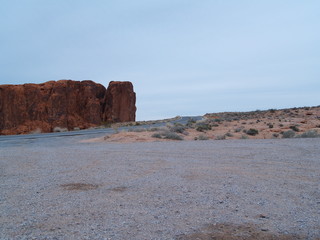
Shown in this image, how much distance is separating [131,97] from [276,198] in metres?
65.3

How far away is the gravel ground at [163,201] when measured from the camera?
403cm

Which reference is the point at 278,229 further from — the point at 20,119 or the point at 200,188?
the point at 20,119

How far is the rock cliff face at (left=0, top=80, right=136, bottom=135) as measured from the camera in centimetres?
4978

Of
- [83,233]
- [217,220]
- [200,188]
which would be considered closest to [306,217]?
[217,220]

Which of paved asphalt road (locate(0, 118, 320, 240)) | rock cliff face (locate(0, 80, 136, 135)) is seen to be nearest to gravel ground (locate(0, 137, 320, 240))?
paved asphalt road (locate(0, 118, 320, 240))

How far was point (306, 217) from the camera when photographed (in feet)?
14.7

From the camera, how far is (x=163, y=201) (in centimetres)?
534

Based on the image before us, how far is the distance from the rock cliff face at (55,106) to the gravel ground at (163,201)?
44.6m

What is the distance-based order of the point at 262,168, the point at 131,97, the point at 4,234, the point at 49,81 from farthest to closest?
the point at 131,97, the point at 49,81, the point at 262,168, the point at 4,234

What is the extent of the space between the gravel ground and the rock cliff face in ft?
146

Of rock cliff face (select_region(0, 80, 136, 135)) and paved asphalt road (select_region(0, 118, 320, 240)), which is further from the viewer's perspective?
rock cliff face (select_region(0, 80, 136, 135))

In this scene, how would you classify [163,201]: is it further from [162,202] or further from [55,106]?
[55,106]

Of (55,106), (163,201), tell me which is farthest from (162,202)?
(55,106)

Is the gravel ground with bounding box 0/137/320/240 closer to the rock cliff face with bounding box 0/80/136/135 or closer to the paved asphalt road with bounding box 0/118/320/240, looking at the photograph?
the paved asphalt road with bounding box 0/118/320/240
